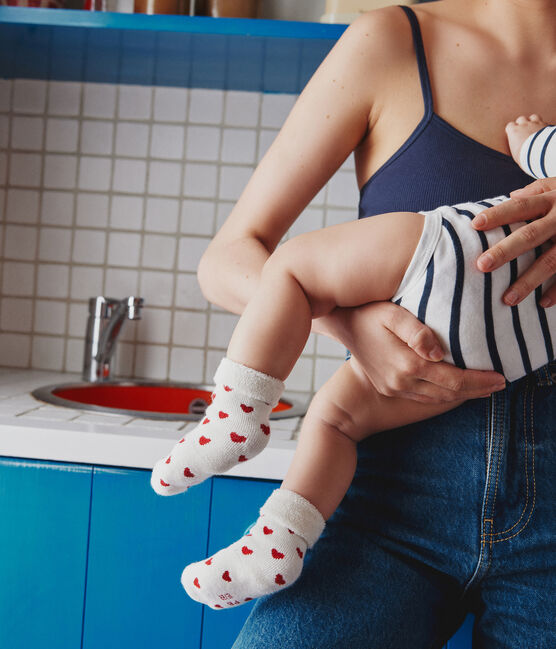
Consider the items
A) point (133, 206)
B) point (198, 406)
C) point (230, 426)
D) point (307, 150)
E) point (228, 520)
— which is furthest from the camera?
point (133, 206)

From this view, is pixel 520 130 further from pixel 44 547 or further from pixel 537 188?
pixel 44 547

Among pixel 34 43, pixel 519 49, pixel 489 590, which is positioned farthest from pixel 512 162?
pixel 34 43

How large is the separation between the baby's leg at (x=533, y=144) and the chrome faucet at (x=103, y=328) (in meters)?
0.97

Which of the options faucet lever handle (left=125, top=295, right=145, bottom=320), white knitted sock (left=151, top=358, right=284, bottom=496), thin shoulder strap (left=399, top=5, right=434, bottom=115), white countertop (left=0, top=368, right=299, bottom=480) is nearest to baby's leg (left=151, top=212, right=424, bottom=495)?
white knitted sock (left=151, top=358, right=284, bottom=496)

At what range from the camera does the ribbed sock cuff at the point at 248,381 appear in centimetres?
60

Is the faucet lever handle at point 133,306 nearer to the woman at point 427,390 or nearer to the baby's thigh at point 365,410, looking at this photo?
the woman at point 427,390

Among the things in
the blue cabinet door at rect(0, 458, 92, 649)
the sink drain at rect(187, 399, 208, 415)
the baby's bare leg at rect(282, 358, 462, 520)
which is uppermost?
the baby's bare leg at rect(282, 358, 462, 520)

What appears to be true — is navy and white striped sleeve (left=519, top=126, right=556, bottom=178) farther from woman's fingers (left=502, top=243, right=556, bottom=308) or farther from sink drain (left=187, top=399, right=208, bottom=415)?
sink drain (left=187, top=399, right=208, bottom=415)

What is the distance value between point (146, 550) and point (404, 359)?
1.96 ft

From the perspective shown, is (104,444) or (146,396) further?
(146,396)

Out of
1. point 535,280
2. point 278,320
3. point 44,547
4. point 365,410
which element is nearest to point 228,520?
point 44,547

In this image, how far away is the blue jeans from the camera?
667 millimetres

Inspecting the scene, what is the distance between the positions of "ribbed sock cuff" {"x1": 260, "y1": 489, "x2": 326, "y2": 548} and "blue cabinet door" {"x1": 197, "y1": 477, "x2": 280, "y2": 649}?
14.6 inches

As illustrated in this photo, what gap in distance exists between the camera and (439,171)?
2.43ft
